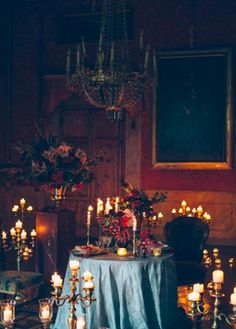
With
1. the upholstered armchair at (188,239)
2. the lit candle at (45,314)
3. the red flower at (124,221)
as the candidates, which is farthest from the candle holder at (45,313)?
the upholstered armchair at (188,239)

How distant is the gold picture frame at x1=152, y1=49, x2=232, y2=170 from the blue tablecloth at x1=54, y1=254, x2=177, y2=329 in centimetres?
554

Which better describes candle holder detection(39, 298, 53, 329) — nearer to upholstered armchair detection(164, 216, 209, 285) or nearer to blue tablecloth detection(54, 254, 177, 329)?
blue tablecloth detection(54, 254, 177, 329)

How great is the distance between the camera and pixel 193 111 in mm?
10305

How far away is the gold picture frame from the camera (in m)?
10.1

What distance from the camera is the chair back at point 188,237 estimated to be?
6117 millimetres

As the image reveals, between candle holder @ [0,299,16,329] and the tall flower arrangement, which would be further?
the tall flower arrangement

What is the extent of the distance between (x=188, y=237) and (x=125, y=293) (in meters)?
1.60

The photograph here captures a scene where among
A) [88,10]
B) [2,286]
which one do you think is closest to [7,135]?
[88,10]

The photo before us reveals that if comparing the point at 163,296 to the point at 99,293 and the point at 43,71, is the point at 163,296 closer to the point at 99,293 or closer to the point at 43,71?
the point at 99,293

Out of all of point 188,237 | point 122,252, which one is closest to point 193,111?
point 188,237

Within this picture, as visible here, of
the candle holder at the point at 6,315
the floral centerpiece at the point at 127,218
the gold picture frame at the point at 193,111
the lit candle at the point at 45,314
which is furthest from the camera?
the gold picture frame at the point at 193,111

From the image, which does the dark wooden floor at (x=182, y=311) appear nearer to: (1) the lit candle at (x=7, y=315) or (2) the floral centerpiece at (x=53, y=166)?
(2) the floral centerpiece at (x=53, y=166)

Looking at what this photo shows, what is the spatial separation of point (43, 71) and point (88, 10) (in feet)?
4.70

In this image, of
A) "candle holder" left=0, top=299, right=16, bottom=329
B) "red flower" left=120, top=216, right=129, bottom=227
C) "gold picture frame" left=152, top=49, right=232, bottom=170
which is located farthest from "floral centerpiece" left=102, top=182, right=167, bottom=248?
"gold picture frame" left=152, top=49, right=232, bottom=170
